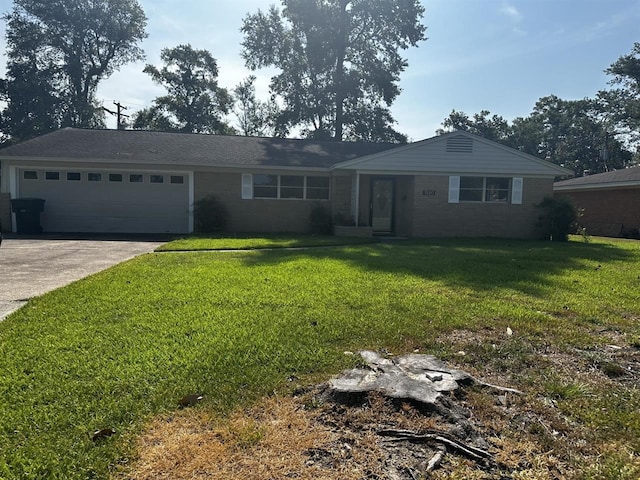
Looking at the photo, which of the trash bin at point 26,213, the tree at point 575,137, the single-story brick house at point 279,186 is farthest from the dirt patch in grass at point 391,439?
the tree at point 575,137

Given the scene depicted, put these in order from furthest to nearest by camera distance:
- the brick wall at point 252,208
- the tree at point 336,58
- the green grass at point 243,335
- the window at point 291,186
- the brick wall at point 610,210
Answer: the tree at point 336,58 → the brick wall at point 610,210 → the window at point 291,186 → the brick wall at point 252,208 → the green grass at point 243,335

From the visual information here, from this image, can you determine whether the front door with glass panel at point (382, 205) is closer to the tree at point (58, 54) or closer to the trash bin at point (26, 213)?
the trash bin at point (26, 213)

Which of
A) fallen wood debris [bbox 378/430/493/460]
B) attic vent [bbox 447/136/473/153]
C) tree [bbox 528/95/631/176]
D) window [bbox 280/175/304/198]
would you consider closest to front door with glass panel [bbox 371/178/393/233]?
attic vent [bbox 447/136/473/153]

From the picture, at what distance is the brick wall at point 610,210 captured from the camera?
20094mm

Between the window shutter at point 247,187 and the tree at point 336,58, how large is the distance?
55.6ft

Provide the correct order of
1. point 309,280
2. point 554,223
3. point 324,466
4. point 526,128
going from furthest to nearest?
1. point 526,128
2. point 554,223
3. point 309,280
4. point 324,466

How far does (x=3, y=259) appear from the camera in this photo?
8781 millimetres

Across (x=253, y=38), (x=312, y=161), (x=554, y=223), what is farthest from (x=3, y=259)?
(x=253, y=38)

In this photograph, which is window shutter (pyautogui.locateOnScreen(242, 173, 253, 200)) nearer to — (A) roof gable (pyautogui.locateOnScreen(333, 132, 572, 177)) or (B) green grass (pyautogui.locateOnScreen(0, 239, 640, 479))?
(A) roof gable (pyautogui.locateOnScreen(333, 132, 572, 177))

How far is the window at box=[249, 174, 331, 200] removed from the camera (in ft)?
54.7

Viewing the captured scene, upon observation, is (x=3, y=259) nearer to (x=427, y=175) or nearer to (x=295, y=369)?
(x=295, y=369)

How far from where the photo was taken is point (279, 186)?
17.0 m

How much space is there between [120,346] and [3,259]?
6.99 m

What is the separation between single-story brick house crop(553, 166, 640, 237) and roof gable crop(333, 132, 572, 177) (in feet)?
14.9
